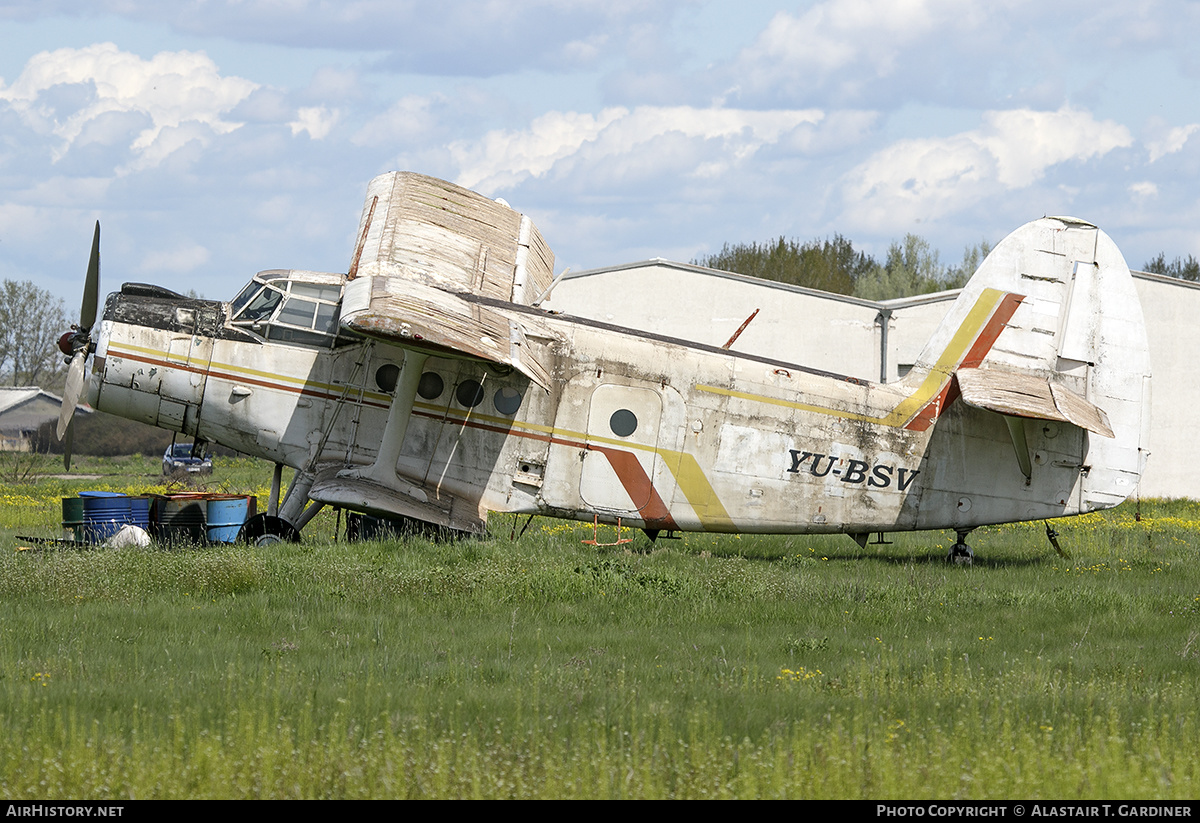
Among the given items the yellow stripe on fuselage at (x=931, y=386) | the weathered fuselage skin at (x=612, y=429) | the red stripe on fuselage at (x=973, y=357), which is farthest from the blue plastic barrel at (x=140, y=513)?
the red stripe on fuselage at (x=973, y=357)

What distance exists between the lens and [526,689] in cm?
758

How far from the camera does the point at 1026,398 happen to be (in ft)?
44.6

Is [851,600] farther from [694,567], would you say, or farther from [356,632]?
[356,632]

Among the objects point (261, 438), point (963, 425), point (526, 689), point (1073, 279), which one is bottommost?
point (526, 689)

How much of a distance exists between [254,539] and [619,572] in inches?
195

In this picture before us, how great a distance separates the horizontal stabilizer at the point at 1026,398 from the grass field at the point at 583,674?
2.02 metres

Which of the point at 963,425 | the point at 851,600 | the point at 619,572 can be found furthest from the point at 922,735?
the point at 963,425

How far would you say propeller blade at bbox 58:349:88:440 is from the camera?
13844mm

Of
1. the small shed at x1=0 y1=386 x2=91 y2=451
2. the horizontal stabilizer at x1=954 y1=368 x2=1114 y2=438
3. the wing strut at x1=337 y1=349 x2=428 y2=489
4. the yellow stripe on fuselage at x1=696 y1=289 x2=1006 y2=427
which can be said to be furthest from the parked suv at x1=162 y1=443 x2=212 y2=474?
the small shed at x1=0 y1=386 x2=91 y2=451

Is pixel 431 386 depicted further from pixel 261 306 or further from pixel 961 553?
pixel 961 553

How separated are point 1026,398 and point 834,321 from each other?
64.9 ft

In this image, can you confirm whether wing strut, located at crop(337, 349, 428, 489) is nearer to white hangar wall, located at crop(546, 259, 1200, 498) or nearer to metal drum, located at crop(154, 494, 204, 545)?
metal drum, located at crop(154, 494, 204, 545)

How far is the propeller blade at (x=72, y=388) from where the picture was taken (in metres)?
13.8

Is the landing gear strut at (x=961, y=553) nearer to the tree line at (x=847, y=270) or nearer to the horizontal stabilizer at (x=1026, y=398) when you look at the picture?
the horizontal stabilizer at (x=1026, y=398)
